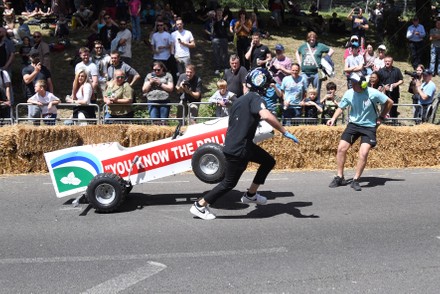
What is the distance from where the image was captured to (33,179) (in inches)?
Answer: 456

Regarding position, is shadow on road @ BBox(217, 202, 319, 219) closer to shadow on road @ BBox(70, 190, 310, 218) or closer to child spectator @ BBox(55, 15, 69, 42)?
shadow on road @ BBox(70, 190, 310, 218)

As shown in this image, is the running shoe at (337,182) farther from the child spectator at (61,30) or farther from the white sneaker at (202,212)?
the child spectator at (61,30)

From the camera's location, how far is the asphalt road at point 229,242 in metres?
6.63

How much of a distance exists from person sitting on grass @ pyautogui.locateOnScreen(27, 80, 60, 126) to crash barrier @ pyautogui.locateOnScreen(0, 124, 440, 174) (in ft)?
3.64

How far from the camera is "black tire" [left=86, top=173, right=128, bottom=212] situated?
9016 mm

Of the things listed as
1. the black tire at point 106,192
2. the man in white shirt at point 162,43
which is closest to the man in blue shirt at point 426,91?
the man in white shirt at point 162,43

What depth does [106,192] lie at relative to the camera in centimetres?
914

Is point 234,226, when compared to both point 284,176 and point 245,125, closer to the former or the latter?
point 245,125

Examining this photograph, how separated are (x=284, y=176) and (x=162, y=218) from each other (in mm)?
3563

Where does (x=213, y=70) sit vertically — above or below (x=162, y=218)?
above

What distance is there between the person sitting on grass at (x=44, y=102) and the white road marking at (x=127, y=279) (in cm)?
677

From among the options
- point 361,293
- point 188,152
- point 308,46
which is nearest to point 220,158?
point 188,152

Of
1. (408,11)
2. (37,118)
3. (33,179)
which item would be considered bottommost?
(33,179)

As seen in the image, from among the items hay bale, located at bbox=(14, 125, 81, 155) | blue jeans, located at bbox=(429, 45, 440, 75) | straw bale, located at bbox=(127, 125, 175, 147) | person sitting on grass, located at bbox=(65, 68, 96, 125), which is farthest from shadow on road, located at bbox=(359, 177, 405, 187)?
blue jeans, located at bbox=(429, 45, 440, 75)
